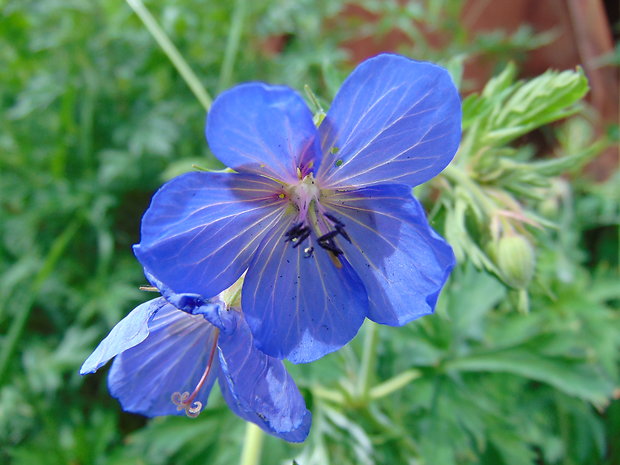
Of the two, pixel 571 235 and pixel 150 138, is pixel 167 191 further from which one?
pixel 571 235

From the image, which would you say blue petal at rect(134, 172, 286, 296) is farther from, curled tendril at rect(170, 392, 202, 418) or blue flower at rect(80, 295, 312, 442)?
curled tendril at rect(170, 392, 202, 418)

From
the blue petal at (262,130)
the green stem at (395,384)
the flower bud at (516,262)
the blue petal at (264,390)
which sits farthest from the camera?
the green stem at (395,384)

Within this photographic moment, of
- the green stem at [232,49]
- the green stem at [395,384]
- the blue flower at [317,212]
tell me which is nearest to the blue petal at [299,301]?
the blue flower at [317,212]

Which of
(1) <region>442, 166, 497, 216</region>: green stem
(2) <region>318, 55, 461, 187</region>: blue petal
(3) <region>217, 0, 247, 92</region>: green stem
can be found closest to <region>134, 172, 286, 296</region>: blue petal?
(2) <region>318, 55, 461, 187</region>: blue petal

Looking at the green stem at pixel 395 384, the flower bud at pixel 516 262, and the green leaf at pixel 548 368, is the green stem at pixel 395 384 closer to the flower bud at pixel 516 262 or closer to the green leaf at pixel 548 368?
the green leaf at pixel 548 368

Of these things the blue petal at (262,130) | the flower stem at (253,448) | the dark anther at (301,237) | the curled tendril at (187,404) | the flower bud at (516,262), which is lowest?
the flower stem at (253,448)

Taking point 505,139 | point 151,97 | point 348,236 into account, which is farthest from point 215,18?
point 348,236

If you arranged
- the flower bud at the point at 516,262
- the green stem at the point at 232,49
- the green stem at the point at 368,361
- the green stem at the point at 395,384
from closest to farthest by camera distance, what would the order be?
the flower bud at the point at 516,262
the green stem at the point at 368,361
the green stem at the point at 395,384
the green stem at the point at 232,49
